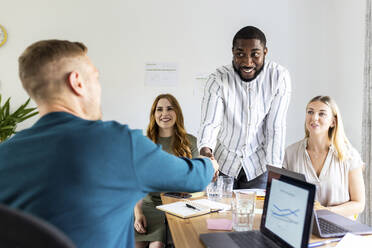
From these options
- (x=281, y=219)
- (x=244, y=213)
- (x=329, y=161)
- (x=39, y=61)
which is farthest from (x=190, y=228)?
(x=329, y=161)

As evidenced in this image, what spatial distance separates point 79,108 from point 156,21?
242 cm

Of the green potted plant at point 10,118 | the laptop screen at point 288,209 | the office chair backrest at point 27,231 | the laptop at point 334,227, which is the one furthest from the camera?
the green potted plant at point 10,118

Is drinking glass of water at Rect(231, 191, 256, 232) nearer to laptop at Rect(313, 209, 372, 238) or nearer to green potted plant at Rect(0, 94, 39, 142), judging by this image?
laptop at Rect(313, 209, 372, 238)

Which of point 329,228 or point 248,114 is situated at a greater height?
point 248,114

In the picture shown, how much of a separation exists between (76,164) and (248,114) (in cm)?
143

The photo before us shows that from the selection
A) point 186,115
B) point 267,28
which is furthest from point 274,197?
point 267,28

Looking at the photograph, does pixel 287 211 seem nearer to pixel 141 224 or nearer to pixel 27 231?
pixel 27 231

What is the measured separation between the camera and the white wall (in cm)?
314

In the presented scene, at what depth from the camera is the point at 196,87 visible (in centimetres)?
319

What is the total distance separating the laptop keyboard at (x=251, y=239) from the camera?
1.05 metres

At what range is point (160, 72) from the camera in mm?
3170

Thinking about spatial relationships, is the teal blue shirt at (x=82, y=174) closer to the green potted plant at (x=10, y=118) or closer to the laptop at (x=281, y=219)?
the laptop at (x=281, y=219)

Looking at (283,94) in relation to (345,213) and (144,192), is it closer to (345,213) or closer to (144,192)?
(345,213)

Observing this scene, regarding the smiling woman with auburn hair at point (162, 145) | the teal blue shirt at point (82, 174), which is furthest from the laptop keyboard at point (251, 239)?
the smiling woman with auburn hair at point (162, 145)
